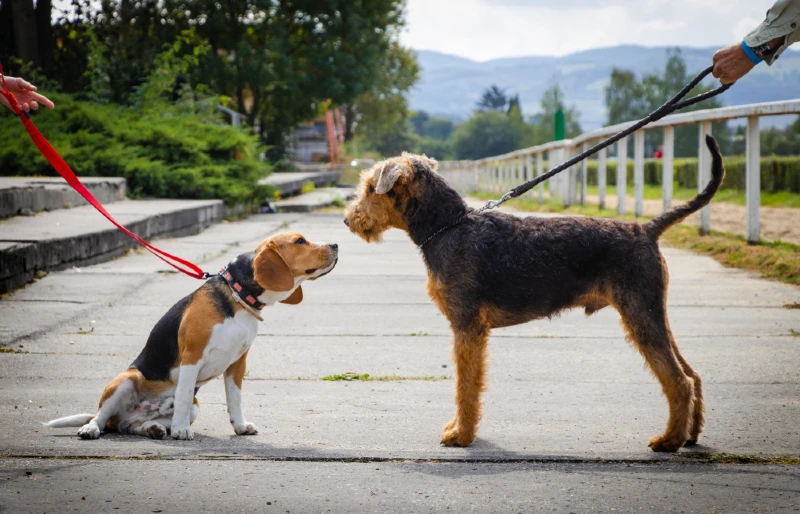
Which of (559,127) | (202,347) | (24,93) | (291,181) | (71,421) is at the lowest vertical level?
(71,421)

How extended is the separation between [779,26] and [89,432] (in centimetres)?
414

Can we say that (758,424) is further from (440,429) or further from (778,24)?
(778,24)

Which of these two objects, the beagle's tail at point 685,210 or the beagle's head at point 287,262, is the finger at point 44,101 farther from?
the beagle's tail at point 685,210

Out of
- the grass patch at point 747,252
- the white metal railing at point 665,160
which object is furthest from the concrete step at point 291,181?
the grass patch at point 747,252

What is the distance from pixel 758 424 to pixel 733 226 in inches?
345

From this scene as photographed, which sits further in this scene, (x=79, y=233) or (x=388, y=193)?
(x=79, y=233)

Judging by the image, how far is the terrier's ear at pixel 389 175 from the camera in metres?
4.72

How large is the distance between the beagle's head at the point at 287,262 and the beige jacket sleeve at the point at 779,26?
2.51m

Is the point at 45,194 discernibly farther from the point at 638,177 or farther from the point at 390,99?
the point at 390,99

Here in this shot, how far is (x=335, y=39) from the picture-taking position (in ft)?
99.3

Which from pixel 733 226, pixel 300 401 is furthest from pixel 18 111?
pixel 733 226

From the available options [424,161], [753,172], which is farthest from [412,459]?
A: [753,172]

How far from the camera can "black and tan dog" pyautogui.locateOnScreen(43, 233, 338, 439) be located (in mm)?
4418

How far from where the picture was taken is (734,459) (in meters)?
4.02
